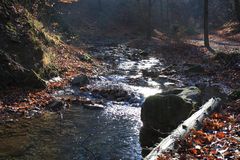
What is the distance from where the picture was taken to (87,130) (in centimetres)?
1050

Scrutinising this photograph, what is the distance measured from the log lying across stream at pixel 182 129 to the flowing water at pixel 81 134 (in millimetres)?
1576

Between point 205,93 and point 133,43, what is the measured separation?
73.2ft

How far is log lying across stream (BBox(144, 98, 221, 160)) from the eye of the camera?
6570mm

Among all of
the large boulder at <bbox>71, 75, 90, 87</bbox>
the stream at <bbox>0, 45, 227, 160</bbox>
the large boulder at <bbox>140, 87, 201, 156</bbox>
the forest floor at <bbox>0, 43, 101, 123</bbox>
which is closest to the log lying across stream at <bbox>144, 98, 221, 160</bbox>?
the large boulder at <bbox>140, 87, 201, 156</bbox>

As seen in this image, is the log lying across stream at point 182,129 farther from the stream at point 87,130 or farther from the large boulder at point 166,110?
the stream at point 87,130

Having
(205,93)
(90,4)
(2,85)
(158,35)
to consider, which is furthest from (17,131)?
(90,4)

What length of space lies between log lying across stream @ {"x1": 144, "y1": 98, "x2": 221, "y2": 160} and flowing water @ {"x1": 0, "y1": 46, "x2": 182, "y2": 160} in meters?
1.58

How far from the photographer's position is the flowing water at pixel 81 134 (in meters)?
8.67

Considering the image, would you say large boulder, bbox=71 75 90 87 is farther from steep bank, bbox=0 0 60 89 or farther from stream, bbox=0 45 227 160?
steep bank, bbox=0 0 60 89

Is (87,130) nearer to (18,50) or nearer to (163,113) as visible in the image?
(163,113)

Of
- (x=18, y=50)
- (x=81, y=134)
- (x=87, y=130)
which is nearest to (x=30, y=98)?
(x=18, y=50)

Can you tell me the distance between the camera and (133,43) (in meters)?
37.5

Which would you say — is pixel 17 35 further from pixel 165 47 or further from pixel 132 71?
pixel 165 47

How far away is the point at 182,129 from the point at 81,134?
353 centimetres
